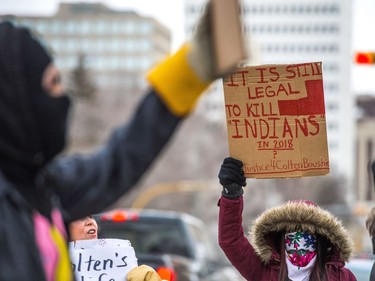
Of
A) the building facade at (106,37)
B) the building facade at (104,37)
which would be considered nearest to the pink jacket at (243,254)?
the building facade at (104,37)

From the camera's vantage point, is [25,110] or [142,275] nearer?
[25,110]

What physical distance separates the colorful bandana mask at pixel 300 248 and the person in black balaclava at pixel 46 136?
293cm

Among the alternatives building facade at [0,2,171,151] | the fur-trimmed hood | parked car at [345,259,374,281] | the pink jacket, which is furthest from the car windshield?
building facade at [0,2,171,151]

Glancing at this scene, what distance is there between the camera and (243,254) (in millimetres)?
5598

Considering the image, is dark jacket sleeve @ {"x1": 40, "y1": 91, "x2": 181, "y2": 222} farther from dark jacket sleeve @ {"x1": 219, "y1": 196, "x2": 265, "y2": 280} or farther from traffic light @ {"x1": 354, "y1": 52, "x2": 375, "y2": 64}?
traffic light @ {"x1": 354, "y1": 52, "x2": 375, "y2": 64}

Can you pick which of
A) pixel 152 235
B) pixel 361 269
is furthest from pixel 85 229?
pixel 152 235

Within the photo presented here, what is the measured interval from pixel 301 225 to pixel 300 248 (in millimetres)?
142

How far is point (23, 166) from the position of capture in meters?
2.74

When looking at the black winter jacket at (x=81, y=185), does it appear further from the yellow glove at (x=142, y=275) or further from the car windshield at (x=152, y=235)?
the car windshield at (x=152, y=235)

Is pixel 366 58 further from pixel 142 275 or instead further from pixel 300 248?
pixel 142 275

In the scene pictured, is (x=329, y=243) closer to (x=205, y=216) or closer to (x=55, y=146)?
(x=55, y=146)

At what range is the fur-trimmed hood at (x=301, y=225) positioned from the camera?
5.79 m

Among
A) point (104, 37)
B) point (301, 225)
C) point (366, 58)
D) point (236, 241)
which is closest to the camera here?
point (236, 241)

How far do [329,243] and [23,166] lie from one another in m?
3.38
